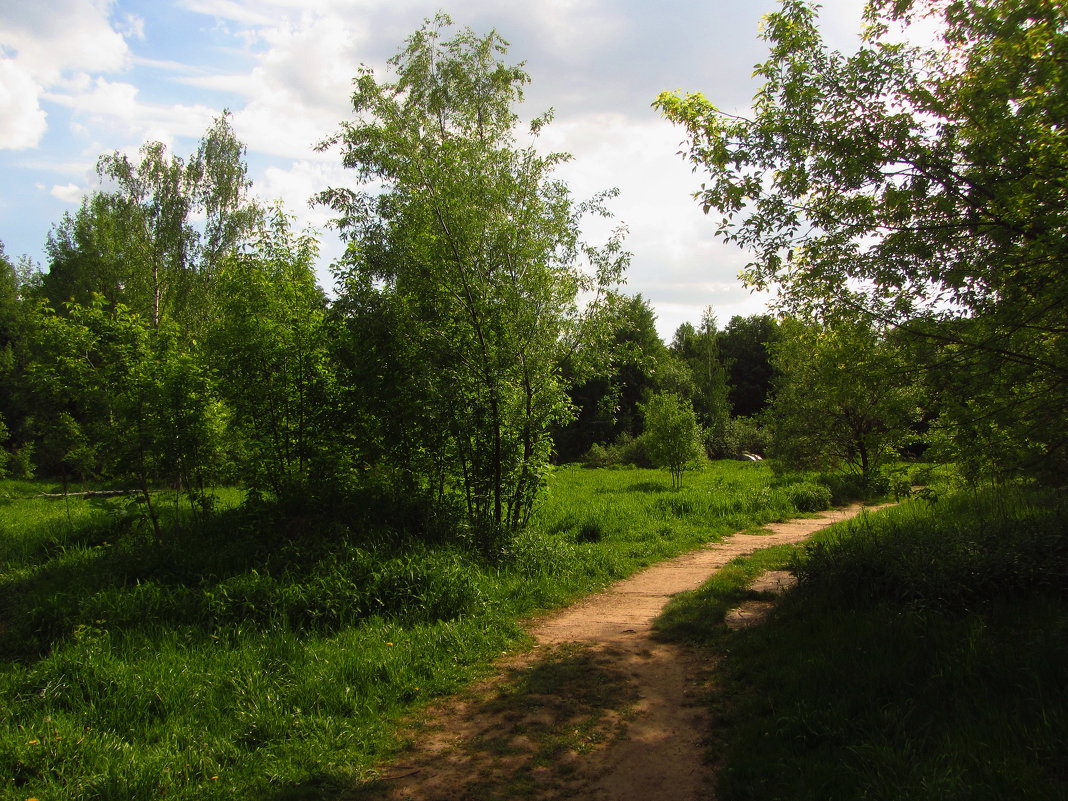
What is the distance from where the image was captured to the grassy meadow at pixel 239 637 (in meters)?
4.42

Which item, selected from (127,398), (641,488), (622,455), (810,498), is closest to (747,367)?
(622,455)

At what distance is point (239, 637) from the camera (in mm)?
6555

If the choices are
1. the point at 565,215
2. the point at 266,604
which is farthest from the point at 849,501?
the point at 266,604

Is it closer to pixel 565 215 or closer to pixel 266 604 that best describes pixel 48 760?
pixel 266 604

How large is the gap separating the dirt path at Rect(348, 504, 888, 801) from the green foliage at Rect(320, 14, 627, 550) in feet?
11.7

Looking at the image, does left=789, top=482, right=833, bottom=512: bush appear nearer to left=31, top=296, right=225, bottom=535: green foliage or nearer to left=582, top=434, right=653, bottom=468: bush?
left=31, top=296, right=225, bottom=535: green foliage

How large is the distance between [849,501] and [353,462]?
1520 cm

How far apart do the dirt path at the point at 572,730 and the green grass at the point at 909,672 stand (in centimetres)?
35

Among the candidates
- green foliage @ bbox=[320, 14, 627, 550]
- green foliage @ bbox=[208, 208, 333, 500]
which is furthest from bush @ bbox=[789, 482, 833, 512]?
green foliage @ bbox=[208, 208, 333, 500]

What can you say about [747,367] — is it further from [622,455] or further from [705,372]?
[622,455]

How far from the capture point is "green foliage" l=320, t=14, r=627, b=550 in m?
9.55

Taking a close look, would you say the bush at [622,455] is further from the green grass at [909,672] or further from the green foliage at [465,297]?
the green grass at [909,672]

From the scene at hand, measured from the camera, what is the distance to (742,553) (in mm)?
11539

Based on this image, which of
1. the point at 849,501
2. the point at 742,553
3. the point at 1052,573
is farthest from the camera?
the point at 849,501
